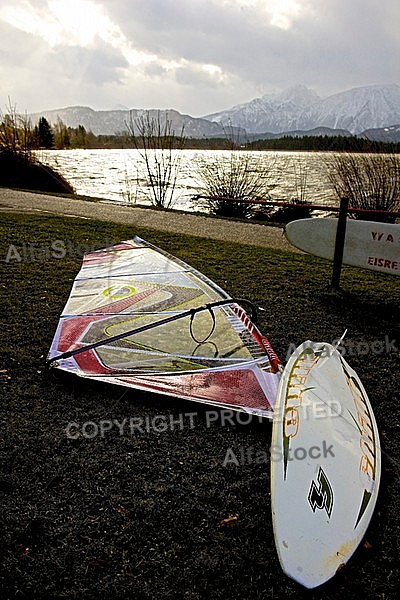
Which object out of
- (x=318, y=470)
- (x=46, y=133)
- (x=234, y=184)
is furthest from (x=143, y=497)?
(x=46, y=133)

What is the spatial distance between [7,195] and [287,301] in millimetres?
9439

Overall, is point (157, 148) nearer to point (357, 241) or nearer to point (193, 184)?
point (193, 184)

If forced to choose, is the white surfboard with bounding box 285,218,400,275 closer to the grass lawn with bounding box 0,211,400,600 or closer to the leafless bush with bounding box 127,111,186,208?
the grass lawn with bounding box 0,211,400,600

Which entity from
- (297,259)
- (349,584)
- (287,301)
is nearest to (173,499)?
(349,584)

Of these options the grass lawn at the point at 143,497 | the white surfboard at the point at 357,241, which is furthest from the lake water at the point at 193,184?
the grass lawn at the point at 143,497

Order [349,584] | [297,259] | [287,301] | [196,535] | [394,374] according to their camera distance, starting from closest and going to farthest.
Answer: [349,584]
[196,535]
[394,374]
[287,301]
[297,259]

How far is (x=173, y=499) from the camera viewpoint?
2.54m

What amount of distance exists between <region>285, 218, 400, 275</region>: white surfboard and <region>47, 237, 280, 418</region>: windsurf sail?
5.43 feet

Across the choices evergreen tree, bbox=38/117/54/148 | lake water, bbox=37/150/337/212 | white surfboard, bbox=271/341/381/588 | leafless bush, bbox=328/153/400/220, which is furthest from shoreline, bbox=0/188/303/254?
evergreen tree, bbox=38/117/54/148

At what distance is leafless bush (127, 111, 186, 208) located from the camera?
13188mm

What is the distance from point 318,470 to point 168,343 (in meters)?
1.72

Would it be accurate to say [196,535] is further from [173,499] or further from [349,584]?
[349,584]

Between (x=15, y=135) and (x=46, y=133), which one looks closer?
(x=15, y=135)

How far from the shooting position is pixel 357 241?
573 centimetres
